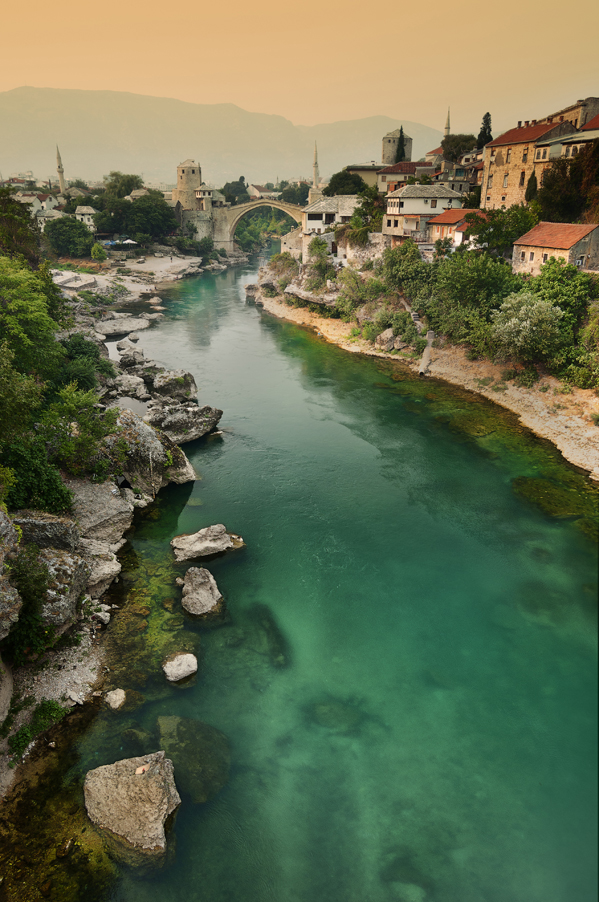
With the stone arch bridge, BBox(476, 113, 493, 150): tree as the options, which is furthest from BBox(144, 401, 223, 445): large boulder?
the stone arch bridge

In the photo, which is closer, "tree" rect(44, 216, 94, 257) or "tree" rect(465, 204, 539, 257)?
"tree" rect(465, 204, 539, 257)

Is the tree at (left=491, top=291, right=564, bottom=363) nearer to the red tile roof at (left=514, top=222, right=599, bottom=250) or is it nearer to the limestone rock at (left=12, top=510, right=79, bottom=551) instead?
the red tile roof at (left=514, top=222, right=599, bottom=250)

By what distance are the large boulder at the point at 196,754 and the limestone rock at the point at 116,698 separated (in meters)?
1.10

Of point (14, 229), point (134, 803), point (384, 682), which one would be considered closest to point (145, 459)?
point (384, 682)

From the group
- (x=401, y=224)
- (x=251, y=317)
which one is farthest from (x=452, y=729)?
(x=251, y=317)

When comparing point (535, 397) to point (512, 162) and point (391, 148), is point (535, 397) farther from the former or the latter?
point (391, 148)

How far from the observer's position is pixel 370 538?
19734 millimetres

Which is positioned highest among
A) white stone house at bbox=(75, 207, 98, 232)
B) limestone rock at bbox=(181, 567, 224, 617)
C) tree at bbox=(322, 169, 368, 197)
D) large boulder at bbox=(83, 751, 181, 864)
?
tree at bbox=(322, 169, 368, 197)

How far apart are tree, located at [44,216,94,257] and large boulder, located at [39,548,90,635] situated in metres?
65.3

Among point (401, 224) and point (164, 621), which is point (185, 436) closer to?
point (164, 621)

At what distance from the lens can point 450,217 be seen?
41125 millimetres

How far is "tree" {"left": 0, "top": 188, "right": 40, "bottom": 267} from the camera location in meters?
31.9

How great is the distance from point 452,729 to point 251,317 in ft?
152

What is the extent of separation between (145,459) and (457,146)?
60.2 metres
